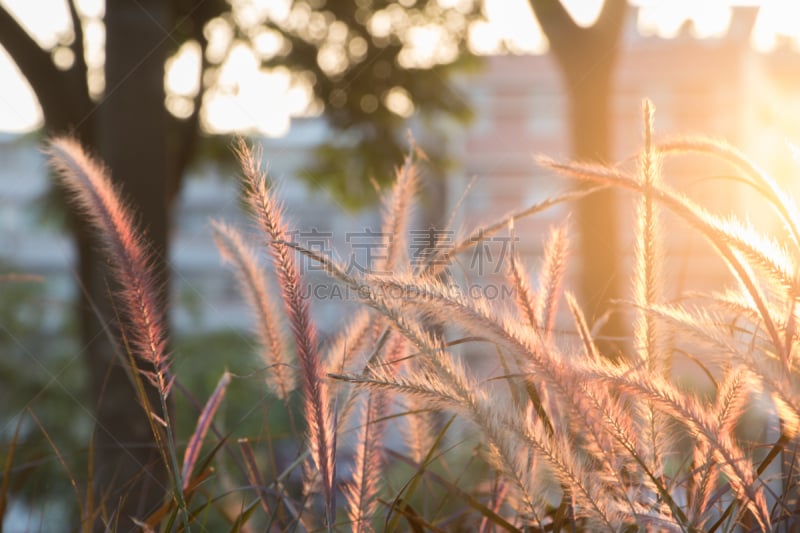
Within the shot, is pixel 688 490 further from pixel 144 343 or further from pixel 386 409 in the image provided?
pixel 144 343

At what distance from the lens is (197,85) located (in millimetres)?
6707

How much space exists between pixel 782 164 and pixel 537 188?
4306cm

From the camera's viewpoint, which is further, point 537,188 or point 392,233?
point 537,188

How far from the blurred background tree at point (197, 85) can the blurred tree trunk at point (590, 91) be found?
187 cm

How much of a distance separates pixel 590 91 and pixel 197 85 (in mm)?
3592

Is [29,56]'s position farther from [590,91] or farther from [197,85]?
[590,91]

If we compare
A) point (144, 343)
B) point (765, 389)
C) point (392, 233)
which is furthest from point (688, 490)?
point (144, 343)

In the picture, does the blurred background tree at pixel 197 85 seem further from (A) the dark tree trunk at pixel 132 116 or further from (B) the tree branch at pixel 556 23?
(B) the tree branch at pixel 556 23

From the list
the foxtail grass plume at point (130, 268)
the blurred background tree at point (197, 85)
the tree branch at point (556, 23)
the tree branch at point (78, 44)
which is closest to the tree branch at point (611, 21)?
the tree branch at point (556, 23)

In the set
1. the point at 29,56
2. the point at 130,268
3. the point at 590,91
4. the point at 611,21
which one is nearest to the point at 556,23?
the point at 611,21

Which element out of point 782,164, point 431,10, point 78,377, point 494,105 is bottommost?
point 78,377

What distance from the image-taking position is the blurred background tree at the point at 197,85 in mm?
3916

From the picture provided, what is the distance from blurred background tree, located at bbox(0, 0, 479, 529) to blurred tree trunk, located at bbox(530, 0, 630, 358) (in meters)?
1.87

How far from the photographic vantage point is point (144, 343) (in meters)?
0.99
